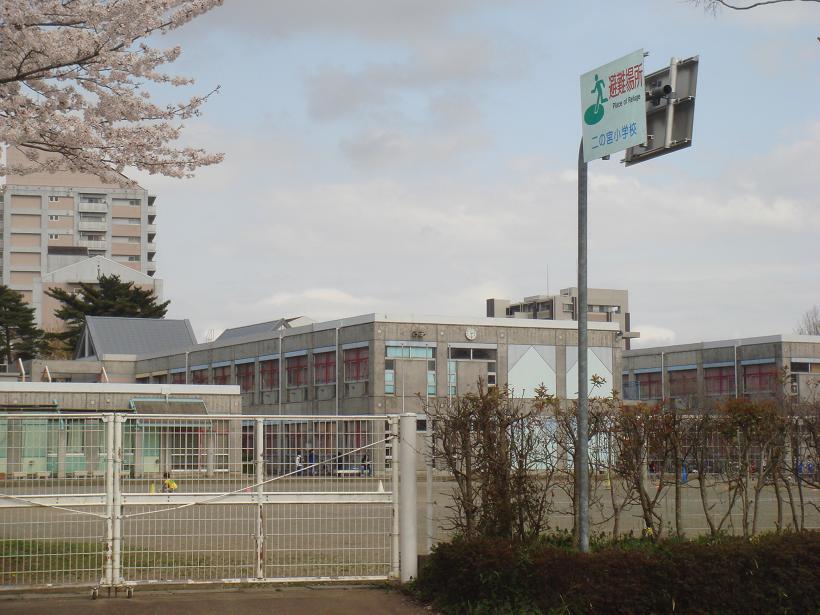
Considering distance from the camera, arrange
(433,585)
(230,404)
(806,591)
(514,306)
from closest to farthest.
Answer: (806,591), (433,585), (230,404), (514,306)

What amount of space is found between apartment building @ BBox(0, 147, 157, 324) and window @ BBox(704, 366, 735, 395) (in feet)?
250

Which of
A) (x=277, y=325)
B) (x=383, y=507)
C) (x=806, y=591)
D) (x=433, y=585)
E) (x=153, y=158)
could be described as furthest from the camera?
(x=277, y=325)

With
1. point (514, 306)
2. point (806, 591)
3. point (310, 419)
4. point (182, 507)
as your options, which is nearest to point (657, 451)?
point (806, 591)

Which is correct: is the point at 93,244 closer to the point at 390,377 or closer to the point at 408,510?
the point at 390,377

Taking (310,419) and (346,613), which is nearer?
(346,613)

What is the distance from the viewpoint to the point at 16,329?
85625 mm

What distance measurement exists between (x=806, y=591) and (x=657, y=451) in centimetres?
285

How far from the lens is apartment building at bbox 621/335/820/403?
2349 inches

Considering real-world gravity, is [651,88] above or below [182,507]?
above

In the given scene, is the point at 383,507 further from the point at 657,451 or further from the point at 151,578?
the point at 657,451

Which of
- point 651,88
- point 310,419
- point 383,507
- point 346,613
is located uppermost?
point 651,88

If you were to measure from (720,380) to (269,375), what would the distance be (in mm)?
27407

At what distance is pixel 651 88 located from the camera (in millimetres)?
9758

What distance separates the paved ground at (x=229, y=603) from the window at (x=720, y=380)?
184 feet
